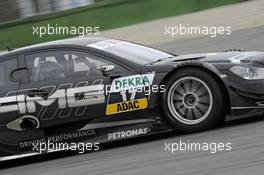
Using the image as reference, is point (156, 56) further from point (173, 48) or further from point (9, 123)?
point (173, 48)

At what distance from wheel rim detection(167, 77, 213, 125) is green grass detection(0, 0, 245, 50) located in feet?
34.2

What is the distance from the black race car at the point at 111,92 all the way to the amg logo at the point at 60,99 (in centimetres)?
1

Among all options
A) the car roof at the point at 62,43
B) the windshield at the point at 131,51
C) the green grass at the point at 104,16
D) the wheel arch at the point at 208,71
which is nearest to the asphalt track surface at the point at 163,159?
the wheel arch at the point at 208,71

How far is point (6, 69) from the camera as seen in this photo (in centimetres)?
848

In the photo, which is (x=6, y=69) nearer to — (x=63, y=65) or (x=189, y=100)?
(x=63, y=65)

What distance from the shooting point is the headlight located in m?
7.59

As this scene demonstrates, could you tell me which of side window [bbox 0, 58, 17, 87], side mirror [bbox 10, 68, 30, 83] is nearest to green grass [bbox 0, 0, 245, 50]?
side window [bbox 0, 58, 17, 87]

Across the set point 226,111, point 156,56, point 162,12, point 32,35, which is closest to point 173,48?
point 162,12

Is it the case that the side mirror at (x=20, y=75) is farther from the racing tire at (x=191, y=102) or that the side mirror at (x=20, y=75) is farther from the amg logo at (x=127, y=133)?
the racing tire at (x=191, y=102)

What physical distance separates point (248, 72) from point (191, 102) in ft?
2.29

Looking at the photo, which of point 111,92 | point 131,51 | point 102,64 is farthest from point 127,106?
point 131,51

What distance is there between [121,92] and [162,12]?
10588 millimetres

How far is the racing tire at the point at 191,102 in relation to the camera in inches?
300

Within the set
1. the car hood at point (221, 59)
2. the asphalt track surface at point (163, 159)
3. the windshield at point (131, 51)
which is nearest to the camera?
the asphalt track surface at point (163, 159)
